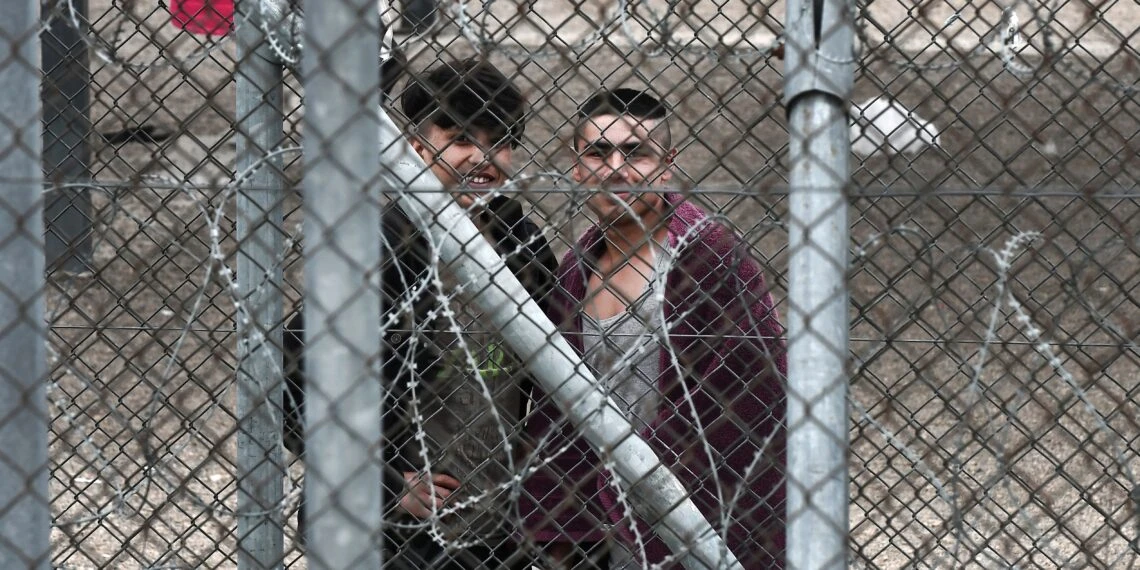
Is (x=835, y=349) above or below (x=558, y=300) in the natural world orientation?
below

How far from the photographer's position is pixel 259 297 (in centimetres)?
274

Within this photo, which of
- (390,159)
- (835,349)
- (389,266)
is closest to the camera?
(835,349)

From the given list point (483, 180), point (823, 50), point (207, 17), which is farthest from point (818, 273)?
point (207, 17)

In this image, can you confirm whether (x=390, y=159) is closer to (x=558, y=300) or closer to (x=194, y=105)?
(x=558, y=300)

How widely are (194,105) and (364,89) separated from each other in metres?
7.29

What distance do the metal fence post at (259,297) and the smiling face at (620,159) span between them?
24.9 inches

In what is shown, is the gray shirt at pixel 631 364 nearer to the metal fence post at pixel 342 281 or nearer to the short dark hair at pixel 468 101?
the short dark hair at pixel 468 101

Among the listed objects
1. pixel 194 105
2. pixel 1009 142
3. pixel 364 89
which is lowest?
pixel 1009 142

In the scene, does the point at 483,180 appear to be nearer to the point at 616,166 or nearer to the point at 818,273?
the point at 616,166

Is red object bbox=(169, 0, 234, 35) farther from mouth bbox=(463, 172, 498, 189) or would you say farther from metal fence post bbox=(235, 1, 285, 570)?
mouth bbox=(463, 172, 498, 189)

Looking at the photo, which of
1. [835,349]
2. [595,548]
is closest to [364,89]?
[835,349]

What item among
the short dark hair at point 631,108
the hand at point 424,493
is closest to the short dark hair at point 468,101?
the short dark hair at point 631,108

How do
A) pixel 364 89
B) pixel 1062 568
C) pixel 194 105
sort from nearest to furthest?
pixel 364 89 → pixel 1062 568 → pixel 194 105

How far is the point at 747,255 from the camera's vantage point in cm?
272
